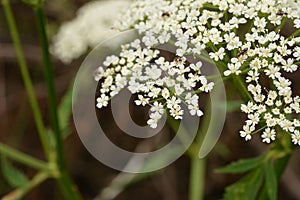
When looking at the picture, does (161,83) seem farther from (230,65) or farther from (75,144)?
(75,144)

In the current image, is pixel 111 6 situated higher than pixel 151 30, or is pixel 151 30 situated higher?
pixel 151 30

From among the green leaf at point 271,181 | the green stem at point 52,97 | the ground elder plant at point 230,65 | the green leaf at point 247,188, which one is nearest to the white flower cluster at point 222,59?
the ground elder plant at point 230,65

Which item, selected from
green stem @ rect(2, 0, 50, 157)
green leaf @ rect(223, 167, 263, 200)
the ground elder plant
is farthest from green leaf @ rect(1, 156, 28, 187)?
green leaf @ rect(223, 167, 263, 200)

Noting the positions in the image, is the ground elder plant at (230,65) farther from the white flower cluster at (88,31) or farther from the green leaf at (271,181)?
the white flower cluster at (88,31)

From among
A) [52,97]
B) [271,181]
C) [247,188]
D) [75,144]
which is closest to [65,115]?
[52,97]

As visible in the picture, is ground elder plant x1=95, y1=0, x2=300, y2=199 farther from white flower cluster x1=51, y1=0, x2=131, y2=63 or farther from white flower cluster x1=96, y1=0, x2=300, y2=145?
white flower cluster x1=51, y1=0, x2=131, y2=63

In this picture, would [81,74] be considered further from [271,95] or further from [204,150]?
[271,95]

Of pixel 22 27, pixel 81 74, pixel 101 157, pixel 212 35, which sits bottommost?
pixel 101 157

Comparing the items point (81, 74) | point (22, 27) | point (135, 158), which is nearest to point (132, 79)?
point (81, 74)
